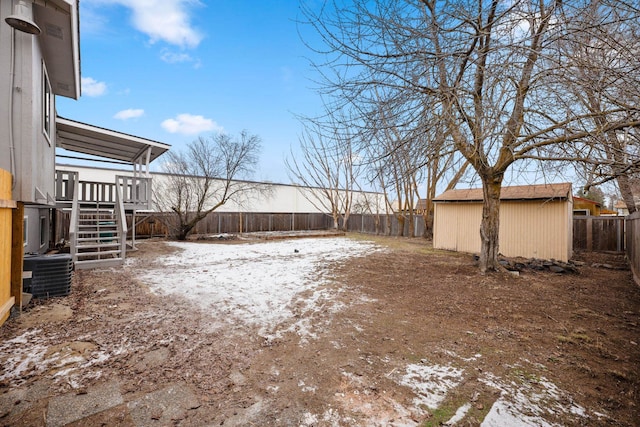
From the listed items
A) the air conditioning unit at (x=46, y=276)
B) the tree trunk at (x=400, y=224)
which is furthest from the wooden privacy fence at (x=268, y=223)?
the air conditioning unit at (x=46, y=276)

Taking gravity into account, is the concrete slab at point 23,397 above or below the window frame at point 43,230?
below

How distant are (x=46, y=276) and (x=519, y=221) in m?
12.1

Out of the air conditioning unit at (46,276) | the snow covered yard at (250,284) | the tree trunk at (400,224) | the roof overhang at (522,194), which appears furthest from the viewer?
the tree trunk at (400,224)

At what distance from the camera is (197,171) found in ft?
47.1

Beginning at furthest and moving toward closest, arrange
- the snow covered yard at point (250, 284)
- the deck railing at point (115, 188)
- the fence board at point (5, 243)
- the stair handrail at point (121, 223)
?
the deck railing at point (115, 188) → the stair handrail at point (121, 223) → the snow covered yard at point (250, 284) → the fence board at point (5, 243)

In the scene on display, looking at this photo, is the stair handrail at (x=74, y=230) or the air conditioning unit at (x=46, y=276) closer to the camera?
the air conditioning unit at (x=46, y=276)

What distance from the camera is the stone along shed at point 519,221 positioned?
8.99 m

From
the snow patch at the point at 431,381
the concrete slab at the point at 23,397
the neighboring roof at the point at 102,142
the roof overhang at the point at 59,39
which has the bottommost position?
the concrete slab at the point at 23,397

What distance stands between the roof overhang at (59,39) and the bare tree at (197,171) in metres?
7.76

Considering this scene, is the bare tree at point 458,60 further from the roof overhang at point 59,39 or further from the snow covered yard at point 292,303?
the roof overhang at point 59,39

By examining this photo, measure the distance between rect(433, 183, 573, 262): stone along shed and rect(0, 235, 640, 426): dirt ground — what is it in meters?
4.32

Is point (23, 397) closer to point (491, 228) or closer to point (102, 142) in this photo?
point (491, 228)

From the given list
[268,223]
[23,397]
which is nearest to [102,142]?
[23,397]

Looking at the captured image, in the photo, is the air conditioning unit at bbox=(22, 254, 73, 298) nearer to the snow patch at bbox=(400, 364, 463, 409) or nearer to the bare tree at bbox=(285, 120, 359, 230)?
the snow patch at bbox=(400, 364, 463, 409)
